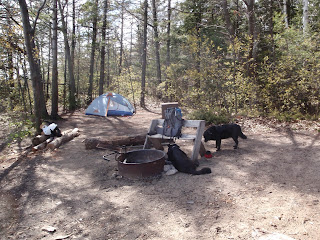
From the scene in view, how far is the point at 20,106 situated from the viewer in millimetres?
14258

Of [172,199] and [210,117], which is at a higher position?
[210,117]

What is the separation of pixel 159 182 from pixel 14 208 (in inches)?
89.0

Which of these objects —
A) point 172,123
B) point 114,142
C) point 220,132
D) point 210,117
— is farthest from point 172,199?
point 210,117

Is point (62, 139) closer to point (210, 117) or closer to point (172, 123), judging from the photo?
point (172, 123)

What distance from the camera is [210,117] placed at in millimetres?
8820

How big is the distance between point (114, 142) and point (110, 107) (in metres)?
7.84

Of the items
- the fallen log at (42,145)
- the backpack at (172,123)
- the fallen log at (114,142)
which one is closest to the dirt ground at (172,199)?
the fallen log at (114,142)

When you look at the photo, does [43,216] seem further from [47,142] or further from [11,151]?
[11,151]

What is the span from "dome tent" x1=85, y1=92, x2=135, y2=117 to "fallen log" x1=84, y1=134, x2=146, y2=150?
24.2 ft

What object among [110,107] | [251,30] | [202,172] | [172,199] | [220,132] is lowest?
[172,199]

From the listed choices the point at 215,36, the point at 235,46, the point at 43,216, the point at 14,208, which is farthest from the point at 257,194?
the point at 215,36

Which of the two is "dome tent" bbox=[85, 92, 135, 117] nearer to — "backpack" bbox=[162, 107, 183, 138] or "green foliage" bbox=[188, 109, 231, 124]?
"green foliage" bbox=[188, 109, 231, 124]

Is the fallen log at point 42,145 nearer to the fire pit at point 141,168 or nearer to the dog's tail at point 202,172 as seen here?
the fire pit at point 141,168

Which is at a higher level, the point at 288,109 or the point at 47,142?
the point at 288,109
